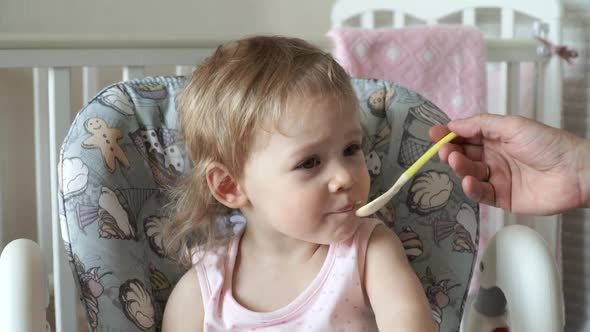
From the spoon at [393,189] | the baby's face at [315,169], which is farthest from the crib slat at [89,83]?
the spoon at [393,189]

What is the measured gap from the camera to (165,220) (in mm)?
1156

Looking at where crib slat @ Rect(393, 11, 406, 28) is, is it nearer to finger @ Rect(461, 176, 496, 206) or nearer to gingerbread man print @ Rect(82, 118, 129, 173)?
finger @ Rect(461, 176, 496, 206)

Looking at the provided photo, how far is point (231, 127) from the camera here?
105 centimetres

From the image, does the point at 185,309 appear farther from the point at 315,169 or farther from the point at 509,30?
the point at 509,30

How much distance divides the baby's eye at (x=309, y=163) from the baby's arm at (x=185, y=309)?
211mm

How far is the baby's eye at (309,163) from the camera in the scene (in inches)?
40.6

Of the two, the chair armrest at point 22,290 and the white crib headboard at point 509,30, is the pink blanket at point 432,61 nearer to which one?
the white crib headboard at point 509,30

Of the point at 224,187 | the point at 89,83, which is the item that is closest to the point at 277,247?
the point at 224,187

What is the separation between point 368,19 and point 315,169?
128cm

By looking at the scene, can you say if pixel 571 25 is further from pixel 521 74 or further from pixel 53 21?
pixel 53 21

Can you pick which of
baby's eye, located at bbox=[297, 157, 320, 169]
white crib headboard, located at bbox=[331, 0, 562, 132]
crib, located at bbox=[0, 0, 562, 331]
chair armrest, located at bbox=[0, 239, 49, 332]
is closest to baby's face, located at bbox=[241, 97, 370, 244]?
baby's eye, located at bbox=[297, 157, 320, 169]

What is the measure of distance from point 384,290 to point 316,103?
23 centimetres

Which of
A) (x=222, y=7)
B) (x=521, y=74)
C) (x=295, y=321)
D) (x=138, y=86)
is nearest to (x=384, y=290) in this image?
(x=295, y=321)

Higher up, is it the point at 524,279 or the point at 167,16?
the point at 167,16
